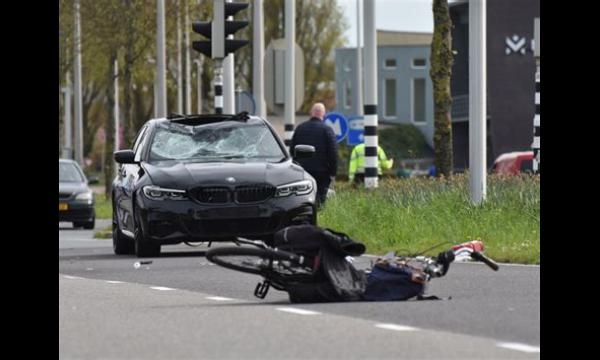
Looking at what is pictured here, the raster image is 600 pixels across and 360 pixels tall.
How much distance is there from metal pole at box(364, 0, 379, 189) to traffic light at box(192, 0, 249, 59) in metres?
1.99

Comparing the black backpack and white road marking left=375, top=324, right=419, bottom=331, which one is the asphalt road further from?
the black backpack

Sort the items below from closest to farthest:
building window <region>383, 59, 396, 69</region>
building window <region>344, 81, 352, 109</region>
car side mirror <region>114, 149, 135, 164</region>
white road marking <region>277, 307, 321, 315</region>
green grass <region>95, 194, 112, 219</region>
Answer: white road marking <region>277, 307, 321, 315</region> < car side mirror <region>114, 149, 135, 164</region> < green grass <region>95, 194, 112, 219</region> < building window <region>344, 81, 352, 109</region> < building window <region>383, 59, 396, 69</region>

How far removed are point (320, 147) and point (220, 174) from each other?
6.20m

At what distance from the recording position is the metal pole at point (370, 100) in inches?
1099

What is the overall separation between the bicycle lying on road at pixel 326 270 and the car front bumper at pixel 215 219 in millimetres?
5699

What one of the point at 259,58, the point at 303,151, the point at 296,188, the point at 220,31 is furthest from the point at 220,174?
the point at 259,58

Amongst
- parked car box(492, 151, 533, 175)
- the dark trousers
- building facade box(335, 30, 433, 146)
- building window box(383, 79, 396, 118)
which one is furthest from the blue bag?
building window box(383, 79, 396, 118)

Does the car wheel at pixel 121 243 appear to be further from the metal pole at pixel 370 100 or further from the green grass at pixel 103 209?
the green grass at pixel 103 209

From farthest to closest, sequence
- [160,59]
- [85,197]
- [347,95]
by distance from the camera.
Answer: [347,95]
[160,59]
[85,197]

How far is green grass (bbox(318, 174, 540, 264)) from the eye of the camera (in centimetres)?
1947

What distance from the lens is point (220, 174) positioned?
62.9ft

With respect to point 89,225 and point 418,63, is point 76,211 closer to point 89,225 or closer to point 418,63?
point 89,225
